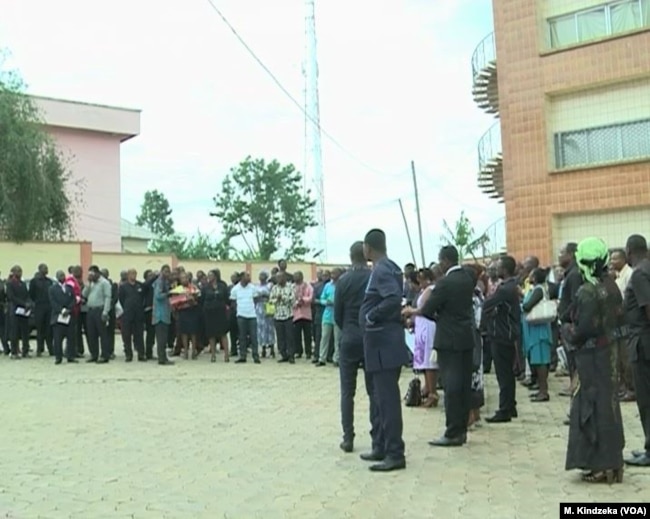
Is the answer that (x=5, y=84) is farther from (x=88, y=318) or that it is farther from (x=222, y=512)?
(x=222, y=512)

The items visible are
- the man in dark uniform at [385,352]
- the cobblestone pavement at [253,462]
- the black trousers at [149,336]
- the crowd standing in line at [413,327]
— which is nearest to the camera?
the cobblestone pavement at [253,462]

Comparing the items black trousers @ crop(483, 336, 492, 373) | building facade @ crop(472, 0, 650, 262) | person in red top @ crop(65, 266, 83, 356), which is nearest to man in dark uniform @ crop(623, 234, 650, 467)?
black trousers @ crop(483, 336, 492, 373)

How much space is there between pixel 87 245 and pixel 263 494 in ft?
86.2

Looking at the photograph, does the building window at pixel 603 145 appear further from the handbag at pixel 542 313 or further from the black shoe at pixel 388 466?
the black shoe at pixel 388 466

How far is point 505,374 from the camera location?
10.5m

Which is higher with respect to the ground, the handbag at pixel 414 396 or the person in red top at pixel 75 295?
the person in red top at pixel 75 295

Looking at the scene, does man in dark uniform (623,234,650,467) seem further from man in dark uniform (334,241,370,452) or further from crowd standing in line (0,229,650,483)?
man in dark uniform (334,241,370,452)

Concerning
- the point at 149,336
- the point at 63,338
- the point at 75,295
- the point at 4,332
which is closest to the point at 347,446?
the point at 75,295

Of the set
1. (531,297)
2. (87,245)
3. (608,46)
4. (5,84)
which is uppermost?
(5,84)

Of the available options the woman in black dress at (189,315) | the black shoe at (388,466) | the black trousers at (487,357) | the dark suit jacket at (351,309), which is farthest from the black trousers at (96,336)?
the black shoe at (388,466)

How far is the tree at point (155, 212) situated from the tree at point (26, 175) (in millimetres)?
61195

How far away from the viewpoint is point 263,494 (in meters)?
7.07

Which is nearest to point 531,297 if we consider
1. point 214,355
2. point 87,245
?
point 214,355

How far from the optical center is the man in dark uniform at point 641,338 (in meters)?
7.65
